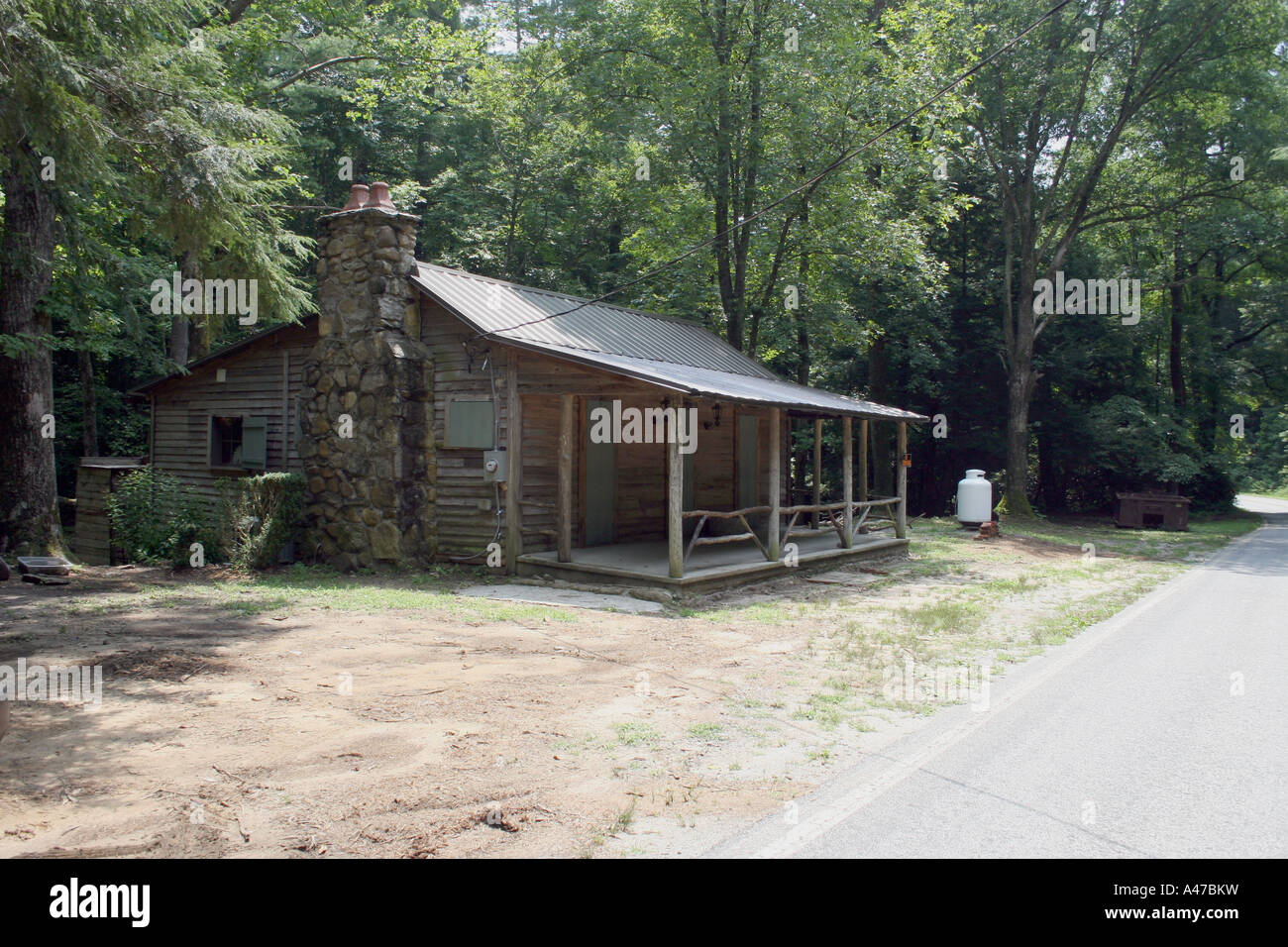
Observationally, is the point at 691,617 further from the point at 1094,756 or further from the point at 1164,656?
the point at 1094,756

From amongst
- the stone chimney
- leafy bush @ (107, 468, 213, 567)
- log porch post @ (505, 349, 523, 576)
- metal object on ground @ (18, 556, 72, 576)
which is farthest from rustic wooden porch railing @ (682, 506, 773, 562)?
metal object on ground @ (18, 556, 72, 576)

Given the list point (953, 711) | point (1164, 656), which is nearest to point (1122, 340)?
point (1164, 656)

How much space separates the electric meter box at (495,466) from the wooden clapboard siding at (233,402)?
158 inches

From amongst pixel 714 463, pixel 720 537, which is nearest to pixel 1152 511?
pixel 714 463

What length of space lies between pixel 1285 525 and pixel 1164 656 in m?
25.4

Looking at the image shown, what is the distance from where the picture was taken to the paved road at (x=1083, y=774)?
162 inches

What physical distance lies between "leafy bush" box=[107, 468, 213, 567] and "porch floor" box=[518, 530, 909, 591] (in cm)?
613

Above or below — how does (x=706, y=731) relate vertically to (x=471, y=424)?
below

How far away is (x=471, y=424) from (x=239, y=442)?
6181 mm

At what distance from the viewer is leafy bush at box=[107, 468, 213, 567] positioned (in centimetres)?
1473

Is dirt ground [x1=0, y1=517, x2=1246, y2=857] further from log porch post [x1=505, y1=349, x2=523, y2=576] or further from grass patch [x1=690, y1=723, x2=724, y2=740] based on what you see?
log porch post [x1=505, y1=349, x2=523, y2=576]

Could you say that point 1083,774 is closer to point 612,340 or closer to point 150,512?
point 612,340

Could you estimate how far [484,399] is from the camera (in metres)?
13.1

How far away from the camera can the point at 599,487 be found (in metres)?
14.8
